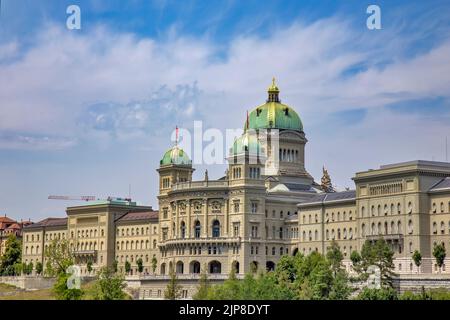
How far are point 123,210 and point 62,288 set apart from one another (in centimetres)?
7323

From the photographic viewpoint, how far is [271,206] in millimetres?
131375

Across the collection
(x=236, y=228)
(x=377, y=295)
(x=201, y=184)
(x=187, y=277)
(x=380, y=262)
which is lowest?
(x=377, y=295)

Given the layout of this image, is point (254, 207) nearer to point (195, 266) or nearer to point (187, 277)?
point (195, 266)

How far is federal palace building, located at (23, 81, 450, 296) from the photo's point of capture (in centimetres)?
10800

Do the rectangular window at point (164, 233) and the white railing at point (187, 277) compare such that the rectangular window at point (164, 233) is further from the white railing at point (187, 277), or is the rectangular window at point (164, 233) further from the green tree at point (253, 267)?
the green tree at point (253, 267)

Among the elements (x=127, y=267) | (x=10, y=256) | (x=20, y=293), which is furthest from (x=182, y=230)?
(x=10, y=256)

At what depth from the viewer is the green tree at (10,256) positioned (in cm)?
17050

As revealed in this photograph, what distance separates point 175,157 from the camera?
142750 mm

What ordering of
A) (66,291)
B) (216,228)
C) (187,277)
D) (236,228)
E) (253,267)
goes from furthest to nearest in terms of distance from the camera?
(216,228) < (236,228) < (187,277) < (253,267) < (66,291)

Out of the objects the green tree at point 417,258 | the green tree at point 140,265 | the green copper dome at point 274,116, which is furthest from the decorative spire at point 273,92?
the green tree at point 417,258

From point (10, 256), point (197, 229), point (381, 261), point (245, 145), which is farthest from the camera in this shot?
point (10, 256)

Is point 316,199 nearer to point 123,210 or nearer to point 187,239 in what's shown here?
point 187,239

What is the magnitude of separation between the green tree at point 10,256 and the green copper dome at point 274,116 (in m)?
55.3

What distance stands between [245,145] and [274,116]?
630 inches
